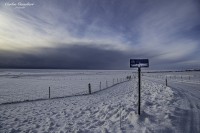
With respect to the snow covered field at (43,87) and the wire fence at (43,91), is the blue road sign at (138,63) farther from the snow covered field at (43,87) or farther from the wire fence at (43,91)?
the snow covered field at (43,87)

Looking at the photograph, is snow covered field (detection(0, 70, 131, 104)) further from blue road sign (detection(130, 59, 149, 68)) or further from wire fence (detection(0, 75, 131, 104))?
blue road sign (detection(130, 59, 149, 68))

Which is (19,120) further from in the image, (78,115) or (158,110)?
(158,110)

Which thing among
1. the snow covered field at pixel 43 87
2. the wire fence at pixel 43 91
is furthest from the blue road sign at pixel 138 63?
the snow covered field at pixel 43 87

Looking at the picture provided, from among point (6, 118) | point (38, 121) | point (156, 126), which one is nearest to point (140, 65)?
point (156, 126)

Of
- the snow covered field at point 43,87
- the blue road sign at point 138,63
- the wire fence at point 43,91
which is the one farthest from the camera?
the snow covered field at point 43,87

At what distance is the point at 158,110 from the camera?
27.4 ft

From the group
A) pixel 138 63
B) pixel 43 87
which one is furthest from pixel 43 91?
pixel 138 63

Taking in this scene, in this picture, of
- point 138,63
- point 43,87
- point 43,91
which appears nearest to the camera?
point 138,63

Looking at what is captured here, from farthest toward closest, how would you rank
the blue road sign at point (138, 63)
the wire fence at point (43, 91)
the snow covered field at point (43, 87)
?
the snow covered field at point (43, 87)
the wire fence at point (43, 91)
the blue road sign at point (138, 63)

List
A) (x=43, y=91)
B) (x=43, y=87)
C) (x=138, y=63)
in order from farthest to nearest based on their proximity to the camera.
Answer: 1. (x=43, y=87)
2. (x=43, y=91)
3. (x=138, y=63)

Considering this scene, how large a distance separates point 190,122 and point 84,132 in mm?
4609

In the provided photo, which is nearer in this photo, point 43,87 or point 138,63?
point 138,63

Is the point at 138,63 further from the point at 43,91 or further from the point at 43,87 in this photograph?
the point at 43,87

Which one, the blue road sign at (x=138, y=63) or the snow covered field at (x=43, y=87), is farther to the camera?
the snow covered field at (x=43, y=87)
